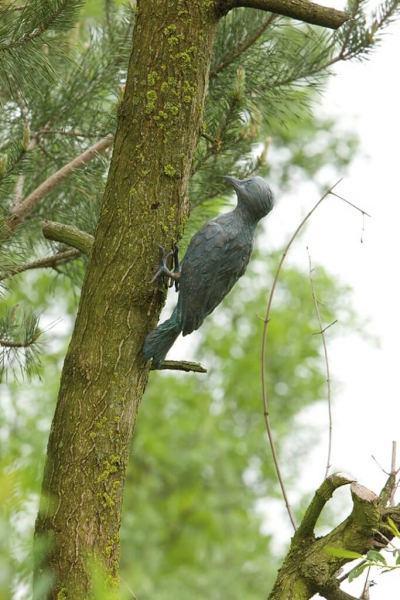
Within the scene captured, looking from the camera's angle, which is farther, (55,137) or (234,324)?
(234,324)

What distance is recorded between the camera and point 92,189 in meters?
2.47

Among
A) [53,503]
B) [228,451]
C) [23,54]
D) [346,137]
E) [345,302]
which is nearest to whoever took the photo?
[53,503]

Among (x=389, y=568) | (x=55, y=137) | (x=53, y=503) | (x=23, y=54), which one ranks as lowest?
(x=389, y=568)

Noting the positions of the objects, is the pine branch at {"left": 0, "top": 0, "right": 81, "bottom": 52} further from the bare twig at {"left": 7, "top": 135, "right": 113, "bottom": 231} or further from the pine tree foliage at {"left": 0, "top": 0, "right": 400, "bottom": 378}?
the bare twig at {"left": 7, "top": 135, "right": 113, "bottom": 231}

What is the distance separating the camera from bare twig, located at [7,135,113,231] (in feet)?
7.94

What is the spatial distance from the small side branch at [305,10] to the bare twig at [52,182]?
31.8 inches

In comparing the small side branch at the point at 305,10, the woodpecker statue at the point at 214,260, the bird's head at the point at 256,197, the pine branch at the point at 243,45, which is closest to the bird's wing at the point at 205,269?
the woodpecker statue at the point at 214,260

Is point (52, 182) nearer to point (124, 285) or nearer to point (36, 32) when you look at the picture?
point (36, 32)

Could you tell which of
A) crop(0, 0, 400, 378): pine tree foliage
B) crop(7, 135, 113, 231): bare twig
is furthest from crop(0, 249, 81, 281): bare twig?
crop(7, 135, 113, 231): bare twig

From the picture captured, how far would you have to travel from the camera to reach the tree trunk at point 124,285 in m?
1.62

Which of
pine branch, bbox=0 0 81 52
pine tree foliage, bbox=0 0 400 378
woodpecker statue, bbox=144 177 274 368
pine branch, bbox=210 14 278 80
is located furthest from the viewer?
pine branch, bbox=210 14 278 80

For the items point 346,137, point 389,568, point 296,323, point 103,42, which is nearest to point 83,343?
point 389,568

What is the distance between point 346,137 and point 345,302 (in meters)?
2.26

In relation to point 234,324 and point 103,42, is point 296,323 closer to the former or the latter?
point 234,324
